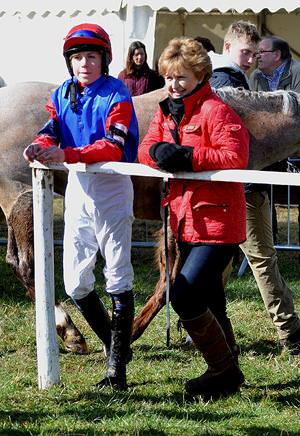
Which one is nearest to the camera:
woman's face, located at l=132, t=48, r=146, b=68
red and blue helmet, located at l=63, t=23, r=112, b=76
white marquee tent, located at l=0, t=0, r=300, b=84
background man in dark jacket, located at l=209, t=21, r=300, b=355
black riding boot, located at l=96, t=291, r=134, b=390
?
red and blue helmet, located at l=63, t=23, r=112, b=76

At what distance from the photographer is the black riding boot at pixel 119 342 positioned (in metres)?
5.26

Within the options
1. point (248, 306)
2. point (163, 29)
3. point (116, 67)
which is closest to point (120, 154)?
point (248, 306)

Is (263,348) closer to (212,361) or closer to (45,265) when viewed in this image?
(212,361)

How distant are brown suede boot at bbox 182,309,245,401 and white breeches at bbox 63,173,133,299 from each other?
1.78ft

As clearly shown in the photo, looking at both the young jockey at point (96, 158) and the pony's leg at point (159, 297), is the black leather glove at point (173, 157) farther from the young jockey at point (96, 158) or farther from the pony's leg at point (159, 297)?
the pony's leg at point (159, 297)

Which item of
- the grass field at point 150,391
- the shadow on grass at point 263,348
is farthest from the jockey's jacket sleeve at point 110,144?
the shadow on grass at point 263,348

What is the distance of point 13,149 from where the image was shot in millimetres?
6570

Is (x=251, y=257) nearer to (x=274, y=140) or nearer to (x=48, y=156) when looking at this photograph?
(x=274, y=140)

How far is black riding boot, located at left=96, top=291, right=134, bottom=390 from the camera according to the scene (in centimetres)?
526

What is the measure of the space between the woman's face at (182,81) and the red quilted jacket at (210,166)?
0.04m

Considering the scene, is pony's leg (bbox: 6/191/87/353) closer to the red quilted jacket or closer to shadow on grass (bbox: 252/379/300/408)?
shadow on grass (bbox: 252/379/300/408)

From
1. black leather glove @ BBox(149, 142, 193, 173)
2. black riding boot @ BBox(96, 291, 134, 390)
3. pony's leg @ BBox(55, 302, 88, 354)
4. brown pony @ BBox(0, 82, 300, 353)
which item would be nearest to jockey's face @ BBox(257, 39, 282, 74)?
brown pony @ BBox(0, 82, 300, 353)

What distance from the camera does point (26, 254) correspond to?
21.7 ft

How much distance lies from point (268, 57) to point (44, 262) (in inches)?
160
